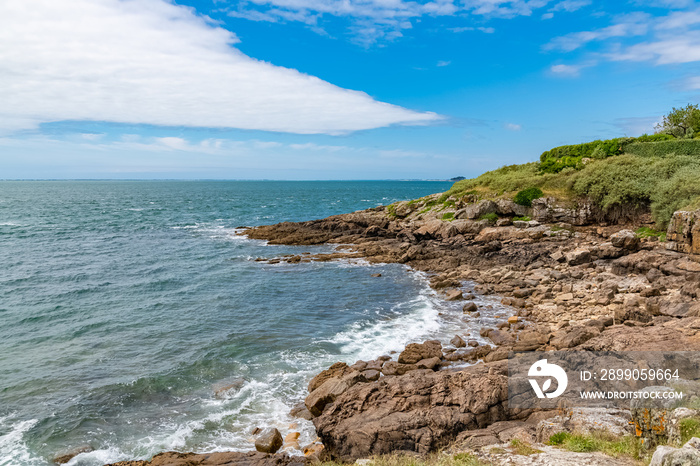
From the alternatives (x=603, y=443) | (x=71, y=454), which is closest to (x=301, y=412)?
(x=71, y=454)

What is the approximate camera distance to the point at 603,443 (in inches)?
321

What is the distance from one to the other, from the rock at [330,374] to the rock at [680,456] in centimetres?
1055

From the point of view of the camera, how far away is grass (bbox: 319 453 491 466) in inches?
318

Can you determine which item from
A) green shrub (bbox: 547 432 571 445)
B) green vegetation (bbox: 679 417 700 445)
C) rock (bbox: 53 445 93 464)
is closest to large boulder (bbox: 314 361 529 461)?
green shrub (bbox: 547 432 571 445)

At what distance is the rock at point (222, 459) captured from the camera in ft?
36.8

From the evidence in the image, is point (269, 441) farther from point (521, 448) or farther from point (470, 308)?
point (470, 308)

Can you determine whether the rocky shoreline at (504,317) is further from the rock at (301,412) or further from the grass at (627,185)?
the grass at (627,185)

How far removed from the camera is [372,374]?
15562mm

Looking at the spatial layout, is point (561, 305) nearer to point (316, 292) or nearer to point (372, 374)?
point (372, 374)

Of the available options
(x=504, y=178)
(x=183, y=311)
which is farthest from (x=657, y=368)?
(x=504, y=178)

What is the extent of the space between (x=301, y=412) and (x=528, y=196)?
3384cm

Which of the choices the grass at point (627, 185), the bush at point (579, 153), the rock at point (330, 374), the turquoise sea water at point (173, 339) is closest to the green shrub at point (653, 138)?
the bush at point (579, 153)

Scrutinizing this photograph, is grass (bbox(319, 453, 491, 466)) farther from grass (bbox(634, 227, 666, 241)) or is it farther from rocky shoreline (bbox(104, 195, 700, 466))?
grass (bbox(634, 227, 666, 241))

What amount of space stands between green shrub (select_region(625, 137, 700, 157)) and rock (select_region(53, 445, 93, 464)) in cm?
4863
